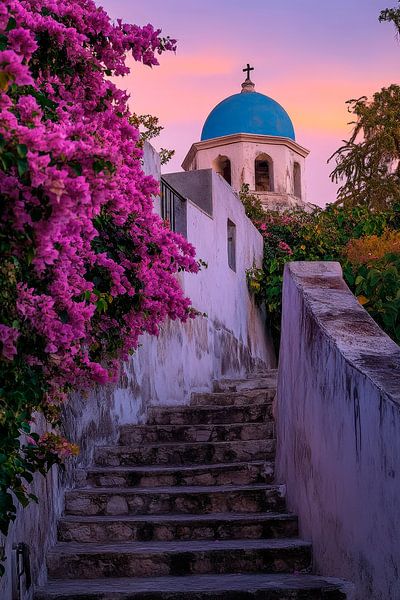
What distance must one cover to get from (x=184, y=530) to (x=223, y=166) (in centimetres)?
1724

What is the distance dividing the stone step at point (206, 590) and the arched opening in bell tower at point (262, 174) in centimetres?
1784

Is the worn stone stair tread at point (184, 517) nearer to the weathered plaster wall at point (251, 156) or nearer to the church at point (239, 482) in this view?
the church at point (239, 482)

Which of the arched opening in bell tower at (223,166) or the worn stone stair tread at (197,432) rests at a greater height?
the arched opening in bell tower at (223,166)

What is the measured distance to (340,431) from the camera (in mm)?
3826

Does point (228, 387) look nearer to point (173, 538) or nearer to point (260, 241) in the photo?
point (173, 538)

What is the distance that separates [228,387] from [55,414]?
6366 mm

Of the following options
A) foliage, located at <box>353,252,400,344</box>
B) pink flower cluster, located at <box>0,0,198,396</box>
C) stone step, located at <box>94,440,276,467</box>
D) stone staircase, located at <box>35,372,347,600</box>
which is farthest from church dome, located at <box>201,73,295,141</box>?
pink flower cluster, located at <box>0,0,198,396</box>

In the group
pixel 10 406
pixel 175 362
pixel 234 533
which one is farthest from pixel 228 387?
pixel 10 406

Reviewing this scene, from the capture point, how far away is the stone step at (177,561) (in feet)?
15.2

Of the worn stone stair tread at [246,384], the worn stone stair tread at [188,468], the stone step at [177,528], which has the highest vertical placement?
the worn stone stair tread at [246,384]

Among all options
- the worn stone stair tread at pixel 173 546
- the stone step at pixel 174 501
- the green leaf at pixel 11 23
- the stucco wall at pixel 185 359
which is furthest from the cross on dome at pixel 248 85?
the green leaf at pixel 11 23

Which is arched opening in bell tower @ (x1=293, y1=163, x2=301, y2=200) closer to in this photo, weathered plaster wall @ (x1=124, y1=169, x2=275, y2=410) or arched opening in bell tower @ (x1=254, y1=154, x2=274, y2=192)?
arched opening in bell tower @ (x1=254, y1=154, x2=274, y2=192)

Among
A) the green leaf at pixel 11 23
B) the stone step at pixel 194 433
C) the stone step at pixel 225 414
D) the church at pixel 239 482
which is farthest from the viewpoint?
the stone step at pixel 225 414

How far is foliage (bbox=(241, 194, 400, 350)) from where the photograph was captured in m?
14.1
